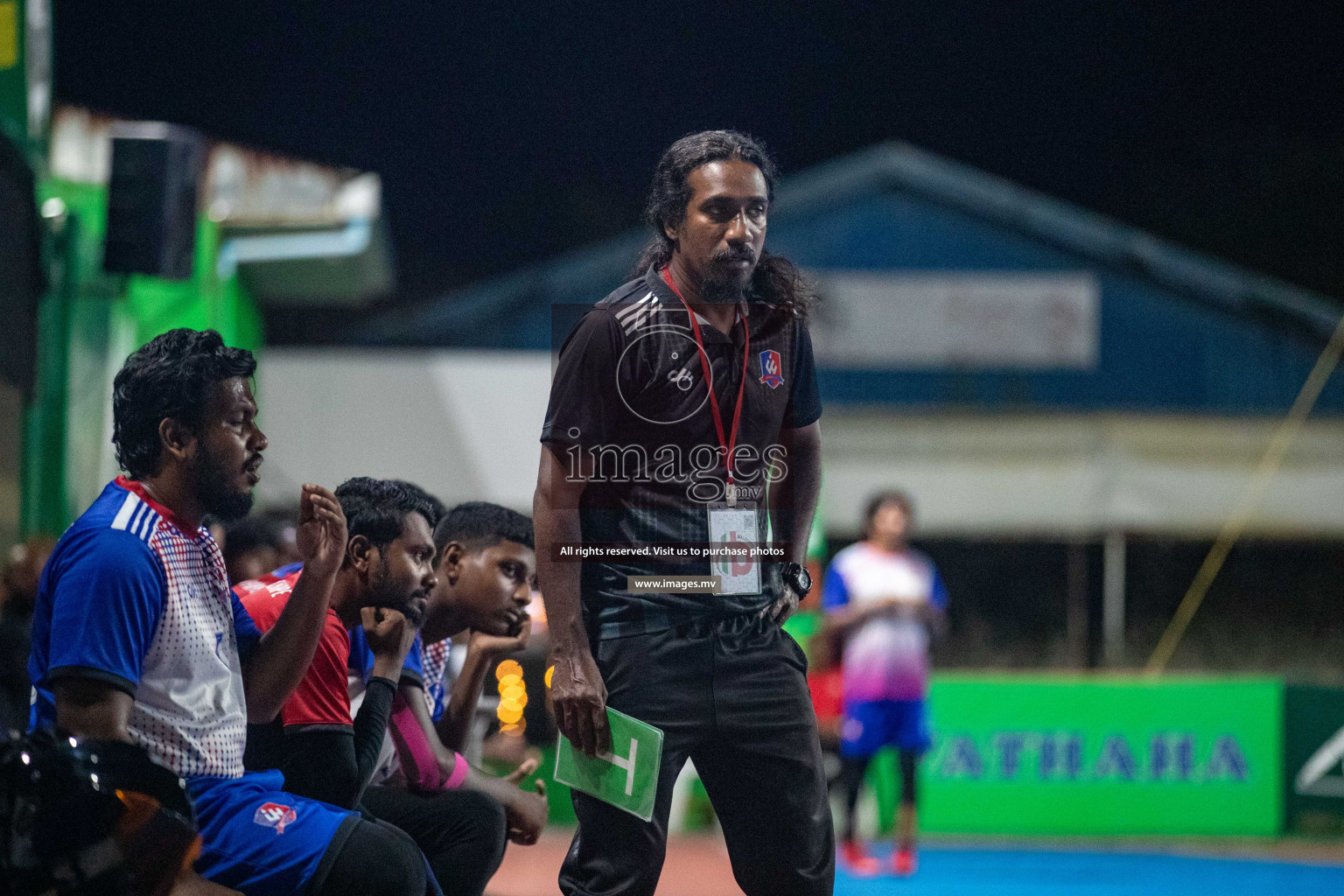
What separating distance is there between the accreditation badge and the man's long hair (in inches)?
17.8

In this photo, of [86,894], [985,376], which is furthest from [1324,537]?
[86,894]

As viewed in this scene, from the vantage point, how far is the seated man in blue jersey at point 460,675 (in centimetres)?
328

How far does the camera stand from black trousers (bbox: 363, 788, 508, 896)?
3234 millimetres

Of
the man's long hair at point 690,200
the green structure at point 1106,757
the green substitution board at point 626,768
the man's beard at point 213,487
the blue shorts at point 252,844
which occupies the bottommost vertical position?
the green structure at point 1106,757

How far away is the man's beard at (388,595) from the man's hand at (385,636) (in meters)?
0.01

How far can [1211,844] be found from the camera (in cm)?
816

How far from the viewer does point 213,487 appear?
2514 millimetres

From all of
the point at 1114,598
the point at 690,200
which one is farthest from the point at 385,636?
the point at 1114,598

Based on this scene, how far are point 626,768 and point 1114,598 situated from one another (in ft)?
35.9

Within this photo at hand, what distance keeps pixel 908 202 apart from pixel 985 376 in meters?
2.07

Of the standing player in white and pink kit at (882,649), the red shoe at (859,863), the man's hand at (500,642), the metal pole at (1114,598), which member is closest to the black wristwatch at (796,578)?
the man's hand at (500,642)

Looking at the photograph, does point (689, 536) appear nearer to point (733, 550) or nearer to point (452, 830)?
point (733, 550)

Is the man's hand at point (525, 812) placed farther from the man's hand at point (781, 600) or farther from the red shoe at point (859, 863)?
the red shoe at point (859, 863)

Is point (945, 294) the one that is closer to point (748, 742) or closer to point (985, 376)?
point (985, 376)
